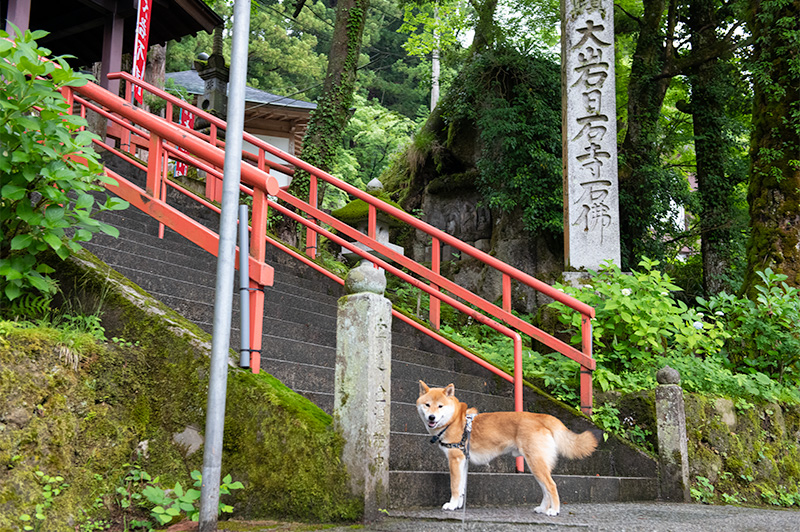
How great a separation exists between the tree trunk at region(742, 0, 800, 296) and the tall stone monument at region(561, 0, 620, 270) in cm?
222

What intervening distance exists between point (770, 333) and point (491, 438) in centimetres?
474

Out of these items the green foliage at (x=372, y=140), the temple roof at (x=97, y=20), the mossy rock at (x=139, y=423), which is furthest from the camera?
the green foliage at (x=372, y=140)

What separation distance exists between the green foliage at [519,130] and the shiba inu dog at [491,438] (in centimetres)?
900

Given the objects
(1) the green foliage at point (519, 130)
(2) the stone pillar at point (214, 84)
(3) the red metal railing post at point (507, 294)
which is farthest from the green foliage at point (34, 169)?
(1) the green foliage at point (519, 130)

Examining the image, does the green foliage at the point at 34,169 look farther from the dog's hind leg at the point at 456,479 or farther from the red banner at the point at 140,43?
the red banner at the point at 140,43

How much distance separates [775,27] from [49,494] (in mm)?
10668

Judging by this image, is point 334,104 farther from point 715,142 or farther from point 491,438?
point 715,142

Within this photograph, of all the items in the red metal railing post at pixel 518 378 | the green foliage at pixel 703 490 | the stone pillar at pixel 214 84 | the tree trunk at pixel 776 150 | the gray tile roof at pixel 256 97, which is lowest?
the green foliage at pixel 703 490

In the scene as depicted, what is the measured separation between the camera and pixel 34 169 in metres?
3.60

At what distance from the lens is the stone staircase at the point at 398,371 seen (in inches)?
168

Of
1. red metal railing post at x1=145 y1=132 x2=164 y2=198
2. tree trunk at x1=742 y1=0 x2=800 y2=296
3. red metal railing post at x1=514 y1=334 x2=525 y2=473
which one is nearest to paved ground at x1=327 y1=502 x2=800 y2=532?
red metal railing post at x1=514 y1=334 x2=525 y2=473

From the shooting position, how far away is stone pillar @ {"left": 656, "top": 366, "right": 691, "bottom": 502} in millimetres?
5473

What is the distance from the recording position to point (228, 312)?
298cm

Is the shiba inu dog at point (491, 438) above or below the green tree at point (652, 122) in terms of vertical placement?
below
